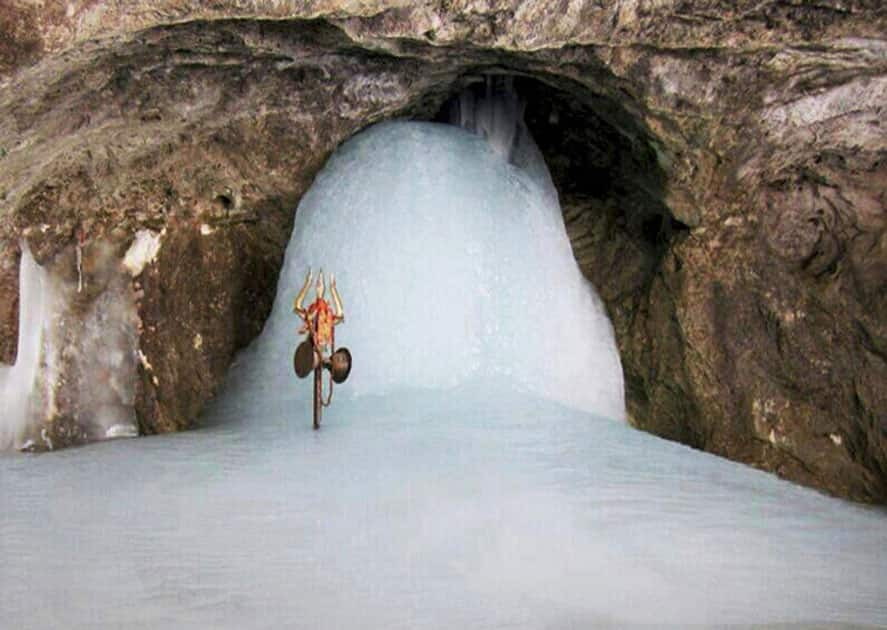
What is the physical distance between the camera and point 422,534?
11.6 feet

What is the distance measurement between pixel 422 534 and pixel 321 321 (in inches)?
71.1

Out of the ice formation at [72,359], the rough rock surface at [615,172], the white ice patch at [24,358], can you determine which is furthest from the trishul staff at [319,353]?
the white ice patch at [24,358]

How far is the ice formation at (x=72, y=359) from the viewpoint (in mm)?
5594

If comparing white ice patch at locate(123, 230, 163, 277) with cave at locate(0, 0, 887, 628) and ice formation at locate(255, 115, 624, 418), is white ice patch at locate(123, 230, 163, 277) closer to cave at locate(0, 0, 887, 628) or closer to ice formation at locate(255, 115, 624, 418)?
cave at locate(0, 0, 887, 628)

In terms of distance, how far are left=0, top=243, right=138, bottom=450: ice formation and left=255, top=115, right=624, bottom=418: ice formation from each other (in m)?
0.73

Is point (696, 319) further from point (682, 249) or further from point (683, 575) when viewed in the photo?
point (683, 575)

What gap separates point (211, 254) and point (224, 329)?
417mm

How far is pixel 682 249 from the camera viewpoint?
5.95 metres

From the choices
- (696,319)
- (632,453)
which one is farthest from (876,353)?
(632,453)

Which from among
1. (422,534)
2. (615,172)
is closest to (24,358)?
(422,534)

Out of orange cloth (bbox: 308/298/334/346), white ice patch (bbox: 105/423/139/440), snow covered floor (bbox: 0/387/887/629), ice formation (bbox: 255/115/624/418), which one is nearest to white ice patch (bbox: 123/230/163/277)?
ice formation (bbox: 255/115/624/418)

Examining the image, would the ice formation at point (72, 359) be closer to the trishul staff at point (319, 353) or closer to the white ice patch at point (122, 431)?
the white ice patch at point (122, 431)

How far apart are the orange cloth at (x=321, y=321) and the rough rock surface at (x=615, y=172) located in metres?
1.11

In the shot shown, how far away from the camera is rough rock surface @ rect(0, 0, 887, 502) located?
478 centimetres
